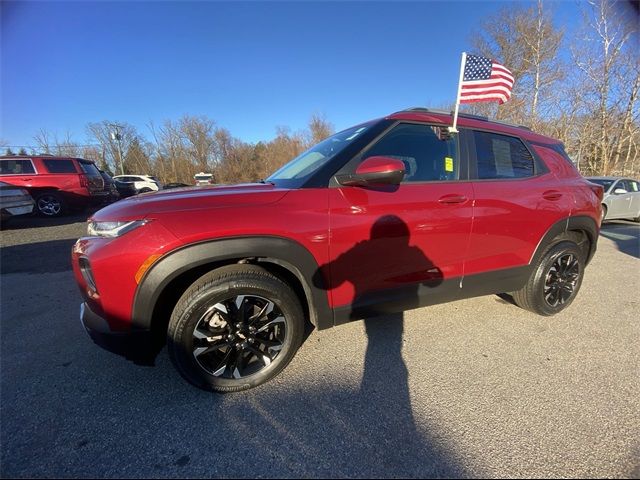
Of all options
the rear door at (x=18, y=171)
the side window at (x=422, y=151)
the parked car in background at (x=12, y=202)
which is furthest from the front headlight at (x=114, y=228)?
the rear door at (x=18, y=171)

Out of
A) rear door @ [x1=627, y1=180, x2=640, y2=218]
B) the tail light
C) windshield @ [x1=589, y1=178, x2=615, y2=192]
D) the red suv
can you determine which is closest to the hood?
the red suv

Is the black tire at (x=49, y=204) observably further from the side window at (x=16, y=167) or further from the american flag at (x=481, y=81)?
the american flag at (x=481, y=81)

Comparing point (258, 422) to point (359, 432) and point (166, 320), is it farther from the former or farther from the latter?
point (166, 320)

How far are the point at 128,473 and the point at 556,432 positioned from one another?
2.39 meters

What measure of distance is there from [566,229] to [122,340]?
12.9 feet

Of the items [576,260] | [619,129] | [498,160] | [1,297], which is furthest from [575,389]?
[619,129]

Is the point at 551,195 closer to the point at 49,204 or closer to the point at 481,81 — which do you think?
the point at 481,81

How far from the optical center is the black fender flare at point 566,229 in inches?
119

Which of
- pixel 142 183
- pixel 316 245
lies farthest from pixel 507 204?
pixel 142 183

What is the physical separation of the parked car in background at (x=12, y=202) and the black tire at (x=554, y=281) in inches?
427

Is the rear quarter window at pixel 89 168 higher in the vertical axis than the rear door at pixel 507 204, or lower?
higher

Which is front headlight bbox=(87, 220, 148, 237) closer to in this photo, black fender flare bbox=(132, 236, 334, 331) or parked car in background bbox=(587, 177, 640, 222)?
black fender flare bbox=(132, 236, 334, 331)

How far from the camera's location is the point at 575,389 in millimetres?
2213

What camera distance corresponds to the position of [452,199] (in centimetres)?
250
